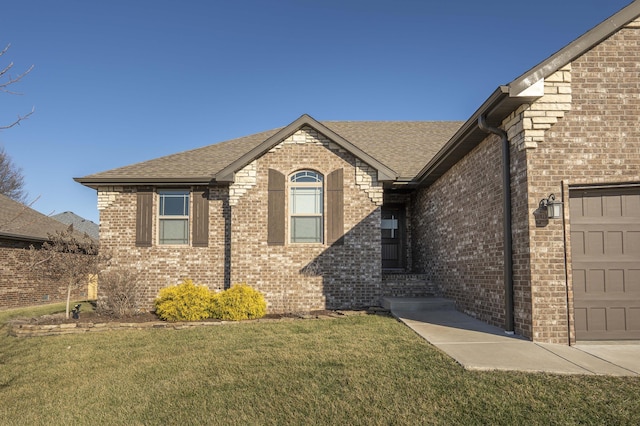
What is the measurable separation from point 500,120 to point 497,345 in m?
3.96

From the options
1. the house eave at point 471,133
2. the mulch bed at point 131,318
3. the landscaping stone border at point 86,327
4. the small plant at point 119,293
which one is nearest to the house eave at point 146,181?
the small plant at point 119,293

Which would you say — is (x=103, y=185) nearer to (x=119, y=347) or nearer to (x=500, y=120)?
(x=119, y=347)

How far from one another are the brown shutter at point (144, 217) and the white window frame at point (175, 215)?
259 millimetres

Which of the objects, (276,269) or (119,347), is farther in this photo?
(276,269)

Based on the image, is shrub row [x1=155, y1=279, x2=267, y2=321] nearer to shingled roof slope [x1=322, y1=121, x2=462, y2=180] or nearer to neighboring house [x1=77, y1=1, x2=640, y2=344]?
neighboring house [x1=77, y1=1, x2=640, y2=344]

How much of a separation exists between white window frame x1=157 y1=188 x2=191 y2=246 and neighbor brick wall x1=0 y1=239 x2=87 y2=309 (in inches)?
202

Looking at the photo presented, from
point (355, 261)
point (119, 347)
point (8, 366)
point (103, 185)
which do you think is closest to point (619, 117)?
point (355, 261)

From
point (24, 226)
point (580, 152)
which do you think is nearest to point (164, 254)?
point (24, 226)

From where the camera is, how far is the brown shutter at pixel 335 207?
10914mm

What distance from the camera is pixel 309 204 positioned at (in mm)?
11117

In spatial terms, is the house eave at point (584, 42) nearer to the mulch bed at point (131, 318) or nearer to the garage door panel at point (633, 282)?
the garage door panel at point (633, 282)

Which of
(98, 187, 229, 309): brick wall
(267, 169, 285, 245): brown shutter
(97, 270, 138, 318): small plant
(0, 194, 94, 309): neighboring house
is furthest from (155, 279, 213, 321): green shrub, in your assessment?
(0, 194, 94, 309): neighboring house

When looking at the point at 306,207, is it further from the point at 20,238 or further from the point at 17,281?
the point at 17,281

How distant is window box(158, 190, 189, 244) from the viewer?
11.6 m
